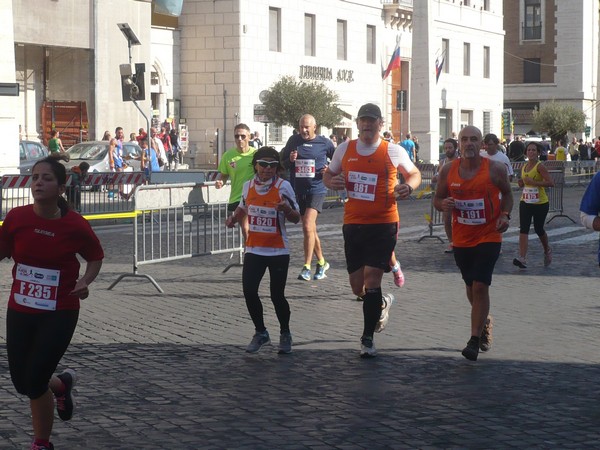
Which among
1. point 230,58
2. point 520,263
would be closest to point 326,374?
point 520,263

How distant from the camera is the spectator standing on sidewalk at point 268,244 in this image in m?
9.41

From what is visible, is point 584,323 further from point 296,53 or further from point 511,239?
point 296,53

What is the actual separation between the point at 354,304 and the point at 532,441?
579 cm

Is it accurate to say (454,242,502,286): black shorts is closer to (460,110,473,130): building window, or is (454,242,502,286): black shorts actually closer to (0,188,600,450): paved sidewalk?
(0,188,600,450): paved sidewalk

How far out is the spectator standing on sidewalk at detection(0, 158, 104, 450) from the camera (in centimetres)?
608

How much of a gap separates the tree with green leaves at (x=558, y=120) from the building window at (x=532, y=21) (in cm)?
1245

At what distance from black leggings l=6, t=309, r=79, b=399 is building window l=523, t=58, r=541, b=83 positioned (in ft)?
277

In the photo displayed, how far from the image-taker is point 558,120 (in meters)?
76.1

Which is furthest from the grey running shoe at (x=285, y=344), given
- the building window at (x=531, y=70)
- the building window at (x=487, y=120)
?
the building window at (x=531, y=70)

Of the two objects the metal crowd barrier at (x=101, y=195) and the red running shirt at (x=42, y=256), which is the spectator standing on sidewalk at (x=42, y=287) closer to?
the red running shirt at (x=42, y=256)

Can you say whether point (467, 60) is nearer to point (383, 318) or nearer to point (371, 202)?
point (383, 318)

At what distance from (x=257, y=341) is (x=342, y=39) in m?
46.2

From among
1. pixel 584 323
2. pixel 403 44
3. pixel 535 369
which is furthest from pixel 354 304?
pixel 403 44

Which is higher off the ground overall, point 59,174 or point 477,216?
point 59,174
